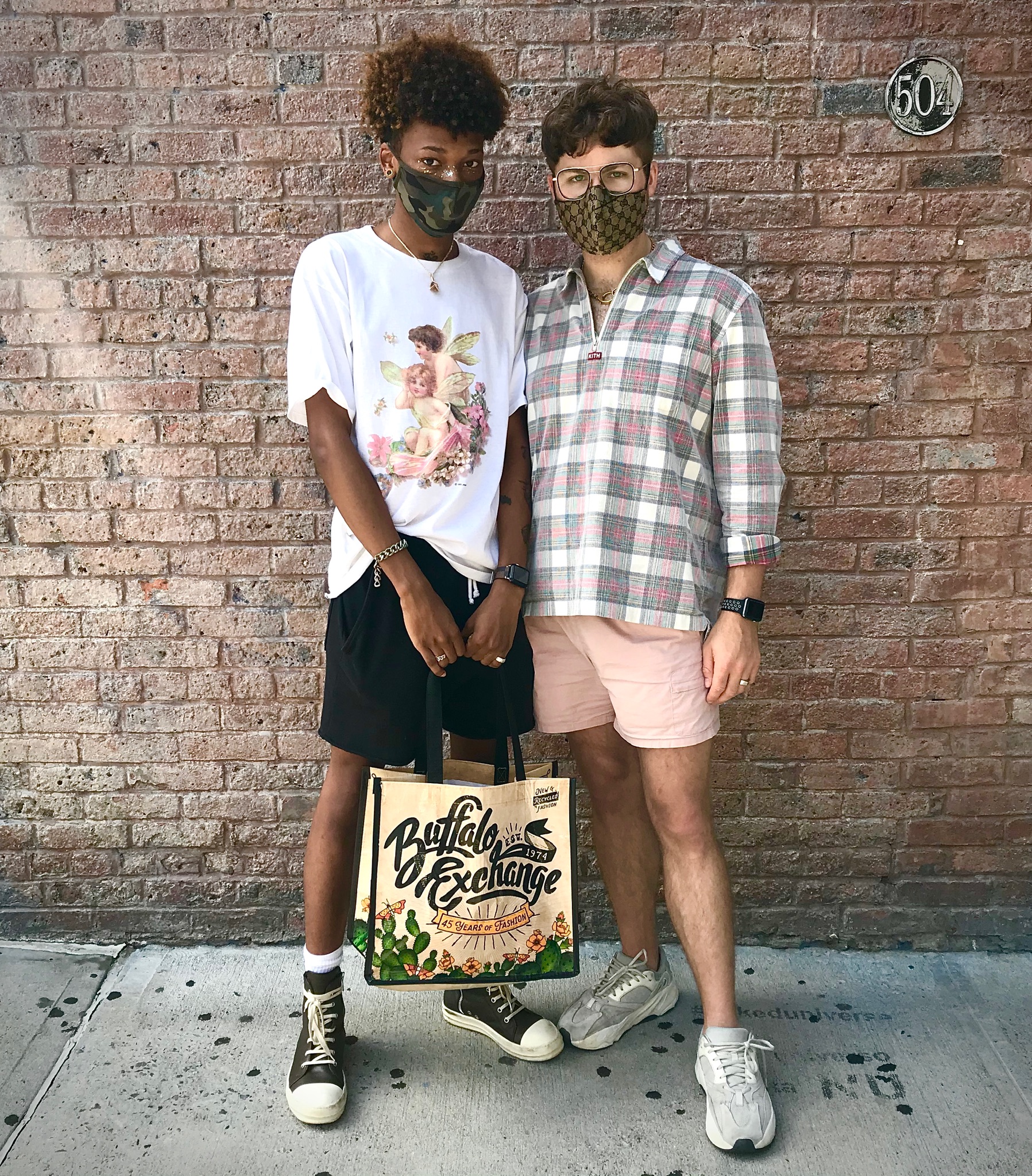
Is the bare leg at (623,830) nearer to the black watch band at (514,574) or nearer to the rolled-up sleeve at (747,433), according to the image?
the black watch band at (514,574)

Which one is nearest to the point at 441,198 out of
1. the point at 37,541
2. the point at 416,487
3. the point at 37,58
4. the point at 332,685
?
the point at 416,487

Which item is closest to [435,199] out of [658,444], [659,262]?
[659,262]

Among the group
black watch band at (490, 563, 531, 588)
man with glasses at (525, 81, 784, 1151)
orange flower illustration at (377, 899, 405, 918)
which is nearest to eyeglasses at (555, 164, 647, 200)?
man with glasses at (525, 81, 784, 1151)

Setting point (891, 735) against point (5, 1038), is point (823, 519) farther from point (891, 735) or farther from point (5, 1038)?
point (5, 1038)

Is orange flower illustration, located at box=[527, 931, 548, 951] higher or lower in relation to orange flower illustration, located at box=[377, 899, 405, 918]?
lower

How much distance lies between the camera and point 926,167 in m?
2.38

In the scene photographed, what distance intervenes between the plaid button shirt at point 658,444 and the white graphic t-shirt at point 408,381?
149 millimetres

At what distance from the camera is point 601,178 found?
→ 6.50ft

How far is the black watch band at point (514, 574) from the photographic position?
6.76 feet

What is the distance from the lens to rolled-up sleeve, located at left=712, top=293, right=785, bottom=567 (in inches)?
77.1

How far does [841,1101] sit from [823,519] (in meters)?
1.37

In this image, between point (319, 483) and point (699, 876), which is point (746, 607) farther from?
point (319, 483)

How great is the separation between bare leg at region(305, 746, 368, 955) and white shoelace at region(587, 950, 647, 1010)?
65cm

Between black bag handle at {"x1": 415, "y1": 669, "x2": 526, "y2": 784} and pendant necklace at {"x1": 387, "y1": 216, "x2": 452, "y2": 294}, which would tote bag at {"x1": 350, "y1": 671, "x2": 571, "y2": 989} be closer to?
black bag handle at {"x1": 415, "y1": 669, "x2": 526, "y2": 784}
